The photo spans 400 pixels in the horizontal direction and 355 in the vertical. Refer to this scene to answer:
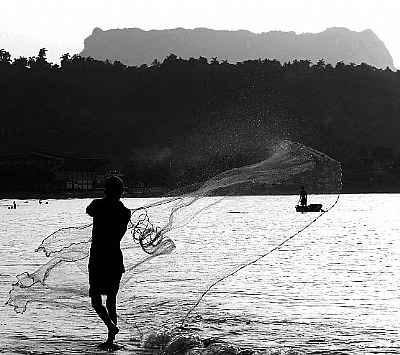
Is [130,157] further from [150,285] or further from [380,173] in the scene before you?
[150,285]

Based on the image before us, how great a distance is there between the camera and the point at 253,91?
181 meters

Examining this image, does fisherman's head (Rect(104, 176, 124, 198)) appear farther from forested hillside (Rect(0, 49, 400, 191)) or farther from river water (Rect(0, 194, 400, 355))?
forested hillside (Rect(0, 49, 400, 191))

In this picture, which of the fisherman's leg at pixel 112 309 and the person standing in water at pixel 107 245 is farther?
the fisherman's leg at pixel 112 309

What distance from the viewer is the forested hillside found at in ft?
533

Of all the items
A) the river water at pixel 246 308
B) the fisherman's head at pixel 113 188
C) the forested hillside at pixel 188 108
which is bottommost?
the river water at pixel 246 308

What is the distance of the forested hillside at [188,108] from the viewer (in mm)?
162375

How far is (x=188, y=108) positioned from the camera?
573 ft

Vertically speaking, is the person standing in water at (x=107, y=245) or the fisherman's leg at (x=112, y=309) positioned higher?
the person standing in water at (x=107, y=245)

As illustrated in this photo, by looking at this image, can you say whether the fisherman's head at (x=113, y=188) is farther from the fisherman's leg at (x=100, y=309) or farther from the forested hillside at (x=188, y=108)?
the forested hillside at (x=188, y=108)

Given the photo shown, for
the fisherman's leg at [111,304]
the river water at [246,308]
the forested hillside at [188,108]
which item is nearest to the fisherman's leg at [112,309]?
the fisherman's leg at [111,304]

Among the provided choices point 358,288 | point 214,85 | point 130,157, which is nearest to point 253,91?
point 214,85

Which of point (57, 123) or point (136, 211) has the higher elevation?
point (57, 123)

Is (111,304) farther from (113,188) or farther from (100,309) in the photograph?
(113,188)

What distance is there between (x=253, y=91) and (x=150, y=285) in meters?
164
